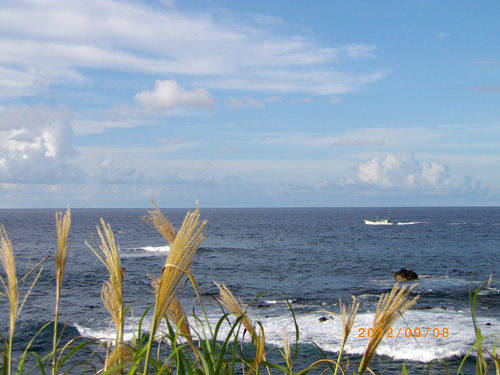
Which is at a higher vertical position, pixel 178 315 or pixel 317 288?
pixel 178 315

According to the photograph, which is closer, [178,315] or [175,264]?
[175,264]

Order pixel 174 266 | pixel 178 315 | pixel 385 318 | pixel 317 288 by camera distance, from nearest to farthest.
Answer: pixel 174 266
pixel 385 318
pixel 178 315
pixel 317 288

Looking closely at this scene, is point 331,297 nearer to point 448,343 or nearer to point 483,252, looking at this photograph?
point 448,343

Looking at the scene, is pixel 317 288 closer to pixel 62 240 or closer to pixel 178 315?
pixel 178 315

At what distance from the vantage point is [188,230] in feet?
5.09

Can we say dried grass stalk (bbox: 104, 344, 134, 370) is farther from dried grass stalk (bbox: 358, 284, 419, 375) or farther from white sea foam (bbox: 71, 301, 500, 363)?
white sea foam (bbox: 71, 301, 500, 363)

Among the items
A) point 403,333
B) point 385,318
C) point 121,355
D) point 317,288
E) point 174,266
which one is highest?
point 174,266

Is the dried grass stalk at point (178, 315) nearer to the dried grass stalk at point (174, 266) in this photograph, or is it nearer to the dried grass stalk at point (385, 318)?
the dried grass stalk at point (174, 266)

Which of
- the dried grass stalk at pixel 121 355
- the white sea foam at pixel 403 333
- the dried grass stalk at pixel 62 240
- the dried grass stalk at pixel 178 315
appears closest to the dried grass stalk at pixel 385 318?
the dried grass stalk at pixel 178 315

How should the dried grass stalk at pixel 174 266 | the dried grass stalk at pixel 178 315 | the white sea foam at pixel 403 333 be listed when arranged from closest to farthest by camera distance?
the dried grass stalk at pixel 174 266 < the dried grass stalk at pixel 178 315 < the white sea foam at pixel 403 333

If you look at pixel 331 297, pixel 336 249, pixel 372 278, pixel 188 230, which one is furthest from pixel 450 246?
pixel 188 230

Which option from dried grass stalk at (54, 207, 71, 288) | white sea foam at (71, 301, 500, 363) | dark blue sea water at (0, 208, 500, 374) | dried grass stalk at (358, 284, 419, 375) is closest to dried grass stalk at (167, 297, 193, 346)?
dark blue sea water at (0, 208, 500, 374)

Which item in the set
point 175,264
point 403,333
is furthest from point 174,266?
point 403,333

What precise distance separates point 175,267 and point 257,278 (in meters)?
35.6
